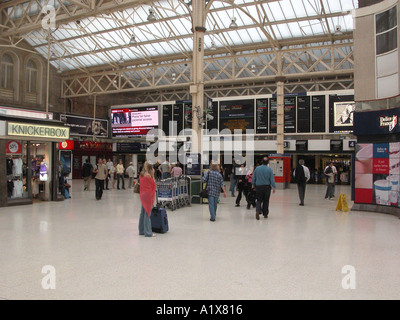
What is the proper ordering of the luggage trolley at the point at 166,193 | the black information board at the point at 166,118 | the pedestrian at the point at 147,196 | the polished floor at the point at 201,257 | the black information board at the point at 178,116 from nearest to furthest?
the polished floor at the point at 201,257 → the pedestrian at the point at 147,196 → the luggage trolley at the point at 166,193 → the black information board at the point at 178,116 → the black information board at the point at 166,118

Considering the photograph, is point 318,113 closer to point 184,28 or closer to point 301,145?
point 301,145

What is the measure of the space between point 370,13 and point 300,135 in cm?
1573

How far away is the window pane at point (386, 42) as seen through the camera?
461 inches

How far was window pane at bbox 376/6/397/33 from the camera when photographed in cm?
1165

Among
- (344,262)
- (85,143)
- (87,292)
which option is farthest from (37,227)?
(85,143)

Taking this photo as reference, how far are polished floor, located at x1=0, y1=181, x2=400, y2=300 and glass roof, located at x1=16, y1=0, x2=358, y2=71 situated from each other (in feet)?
34.0

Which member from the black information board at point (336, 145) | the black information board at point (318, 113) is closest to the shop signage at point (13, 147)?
the black information board at point (318, 113)

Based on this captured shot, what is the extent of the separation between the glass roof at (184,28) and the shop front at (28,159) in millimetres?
7152

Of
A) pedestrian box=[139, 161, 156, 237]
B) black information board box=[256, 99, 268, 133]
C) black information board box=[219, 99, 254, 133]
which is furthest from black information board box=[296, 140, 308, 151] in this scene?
pedestrian box=[139, 161, 156, 237]

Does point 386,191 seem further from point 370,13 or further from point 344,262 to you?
point 344,262

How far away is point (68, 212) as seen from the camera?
449 inches

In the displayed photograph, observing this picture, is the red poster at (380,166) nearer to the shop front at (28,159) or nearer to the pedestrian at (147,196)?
the pedestrian at (147,196)

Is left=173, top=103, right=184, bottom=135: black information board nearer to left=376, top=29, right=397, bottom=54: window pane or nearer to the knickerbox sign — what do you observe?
the knickerbox sign

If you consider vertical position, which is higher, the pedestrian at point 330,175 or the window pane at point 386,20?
the window pane at point 386,20
